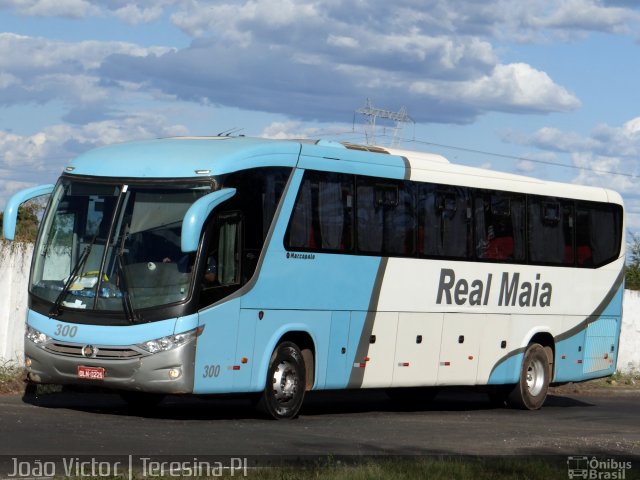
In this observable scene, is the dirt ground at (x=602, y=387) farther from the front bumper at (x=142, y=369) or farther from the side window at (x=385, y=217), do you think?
the front bumper at (x=142, y=369)

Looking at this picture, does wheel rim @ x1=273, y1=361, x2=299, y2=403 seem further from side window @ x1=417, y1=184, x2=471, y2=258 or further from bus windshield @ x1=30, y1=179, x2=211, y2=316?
side window @ x1=417, y1=184, x2=471, y2=258

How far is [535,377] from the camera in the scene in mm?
23469

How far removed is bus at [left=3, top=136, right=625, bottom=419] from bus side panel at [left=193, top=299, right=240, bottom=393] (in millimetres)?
23

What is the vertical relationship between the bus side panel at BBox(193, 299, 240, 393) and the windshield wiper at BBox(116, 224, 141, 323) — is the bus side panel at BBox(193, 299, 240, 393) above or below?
below

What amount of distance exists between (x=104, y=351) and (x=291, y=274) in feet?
9.56

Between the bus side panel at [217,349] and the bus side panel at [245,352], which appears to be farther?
the bus side panel at [245,352]

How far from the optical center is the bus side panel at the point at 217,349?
16.4 meters

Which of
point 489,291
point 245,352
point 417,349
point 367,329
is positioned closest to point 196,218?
point 245,352

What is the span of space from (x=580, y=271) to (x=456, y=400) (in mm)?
3689

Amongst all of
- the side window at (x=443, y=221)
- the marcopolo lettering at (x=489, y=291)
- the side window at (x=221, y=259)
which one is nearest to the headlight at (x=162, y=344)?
the side window at (x=221, y=259)

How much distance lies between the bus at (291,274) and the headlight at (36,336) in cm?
Result: 2

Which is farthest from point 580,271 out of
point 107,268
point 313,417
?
point 107,268

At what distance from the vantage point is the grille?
16141mm

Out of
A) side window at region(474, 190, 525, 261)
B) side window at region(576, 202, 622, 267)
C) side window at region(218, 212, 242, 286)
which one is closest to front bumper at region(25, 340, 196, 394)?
side window at region(218, 212, 242, 286)
